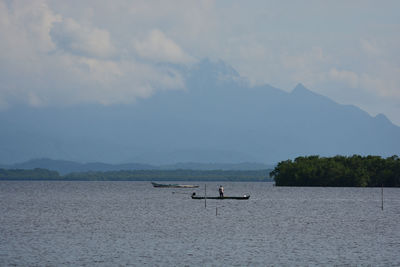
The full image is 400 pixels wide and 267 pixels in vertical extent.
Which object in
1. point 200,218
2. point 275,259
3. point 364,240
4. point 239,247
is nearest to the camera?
point 275,259

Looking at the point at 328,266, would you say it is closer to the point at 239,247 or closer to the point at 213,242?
the point at 239,247

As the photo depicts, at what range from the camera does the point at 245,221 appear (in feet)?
278

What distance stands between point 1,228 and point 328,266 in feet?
130

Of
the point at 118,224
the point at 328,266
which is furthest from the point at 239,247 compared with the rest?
the point at 118,224

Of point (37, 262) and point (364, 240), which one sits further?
point (364, 240)

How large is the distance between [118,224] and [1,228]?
44.1ft

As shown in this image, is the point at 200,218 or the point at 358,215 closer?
the point at 200,218

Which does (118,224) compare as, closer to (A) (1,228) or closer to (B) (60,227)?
(B) (60,227)

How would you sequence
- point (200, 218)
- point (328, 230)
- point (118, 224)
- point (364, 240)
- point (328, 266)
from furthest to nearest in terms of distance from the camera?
point (200, 218), point (118, 224), point (328, 230), point (364, 240), point (328, 266)

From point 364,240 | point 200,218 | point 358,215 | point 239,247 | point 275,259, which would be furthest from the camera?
point 358,215

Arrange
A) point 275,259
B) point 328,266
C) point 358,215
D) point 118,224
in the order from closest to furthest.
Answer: point 328,266, point 275,259, point 118,224, point 358,215

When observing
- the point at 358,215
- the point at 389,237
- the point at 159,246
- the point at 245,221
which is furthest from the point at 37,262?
the point at 358,215

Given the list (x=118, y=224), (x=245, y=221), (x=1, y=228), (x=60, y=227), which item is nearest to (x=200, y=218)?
(x=245, y=221)

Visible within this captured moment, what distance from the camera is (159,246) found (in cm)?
5834
